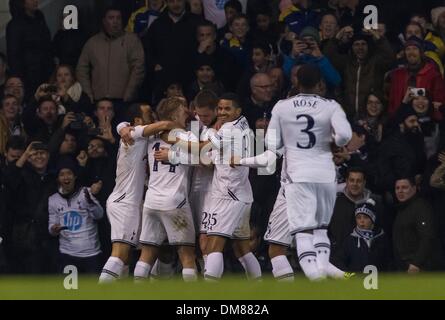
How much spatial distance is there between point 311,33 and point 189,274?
4278mm

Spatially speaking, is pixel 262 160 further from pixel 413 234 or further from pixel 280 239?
pixel 413 234

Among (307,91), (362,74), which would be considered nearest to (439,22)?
(362,74)

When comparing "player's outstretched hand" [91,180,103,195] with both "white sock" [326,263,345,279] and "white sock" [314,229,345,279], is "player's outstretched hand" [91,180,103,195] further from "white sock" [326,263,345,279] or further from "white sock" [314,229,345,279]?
"white sock" [314,229,345,279]

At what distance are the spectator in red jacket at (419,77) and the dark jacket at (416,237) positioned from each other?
4.75ft

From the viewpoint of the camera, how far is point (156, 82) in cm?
2273

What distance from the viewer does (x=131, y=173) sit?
19.3 meters

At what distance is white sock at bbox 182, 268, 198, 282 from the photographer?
738 inches

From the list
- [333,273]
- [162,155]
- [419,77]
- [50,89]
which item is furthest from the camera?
[50,89]

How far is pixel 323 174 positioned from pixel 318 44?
176 inches

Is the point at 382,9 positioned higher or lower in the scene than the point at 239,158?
higher

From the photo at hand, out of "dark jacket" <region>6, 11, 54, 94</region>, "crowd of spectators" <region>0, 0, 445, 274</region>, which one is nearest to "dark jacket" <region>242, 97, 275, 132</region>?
"crowd of spectators" <region>0, 0, 445, 274</region>

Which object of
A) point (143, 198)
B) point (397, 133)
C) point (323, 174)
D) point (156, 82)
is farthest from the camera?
point (156, 82)
